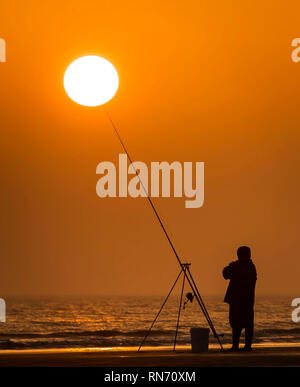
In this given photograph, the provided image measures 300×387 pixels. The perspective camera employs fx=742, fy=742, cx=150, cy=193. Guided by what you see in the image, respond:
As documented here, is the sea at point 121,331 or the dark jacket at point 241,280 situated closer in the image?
the dark jacket at point 241,280

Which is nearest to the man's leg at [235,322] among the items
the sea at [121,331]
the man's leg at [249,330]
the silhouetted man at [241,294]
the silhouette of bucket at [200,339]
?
the silhouetted man at [241,294]

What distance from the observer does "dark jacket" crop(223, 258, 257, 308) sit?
9.45 m

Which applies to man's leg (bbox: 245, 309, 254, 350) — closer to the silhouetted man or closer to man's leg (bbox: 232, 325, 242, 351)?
the silhouetted man

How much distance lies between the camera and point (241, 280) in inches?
373

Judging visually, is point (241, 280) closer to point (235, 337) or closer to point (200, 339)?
point (235, 337)

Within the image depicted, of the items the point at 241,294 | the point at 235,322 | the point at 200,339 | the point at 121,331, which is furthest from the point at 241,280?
the point at 121,331

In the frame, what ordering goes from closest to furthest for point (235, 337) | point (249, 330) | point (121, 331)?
point (235, 337) → point (249, 330) → point (121, 331)

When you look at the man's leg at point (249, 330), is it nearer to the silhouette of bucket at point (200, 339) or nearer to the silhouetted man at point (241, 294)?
the silhouetted man at point (241, 294)

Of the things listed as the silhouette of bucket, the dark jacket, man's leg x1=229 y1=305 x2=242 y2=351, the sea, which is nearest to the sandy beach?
man's leg x1=229 y1=305 x2=242 y2=351

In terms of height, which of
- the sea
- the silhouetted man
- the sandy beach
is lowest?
the sea

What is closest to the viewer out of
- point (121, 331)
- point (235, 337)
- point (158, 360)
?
point (158, 360)

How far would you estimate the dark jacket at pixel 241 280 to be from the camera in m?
9.45
